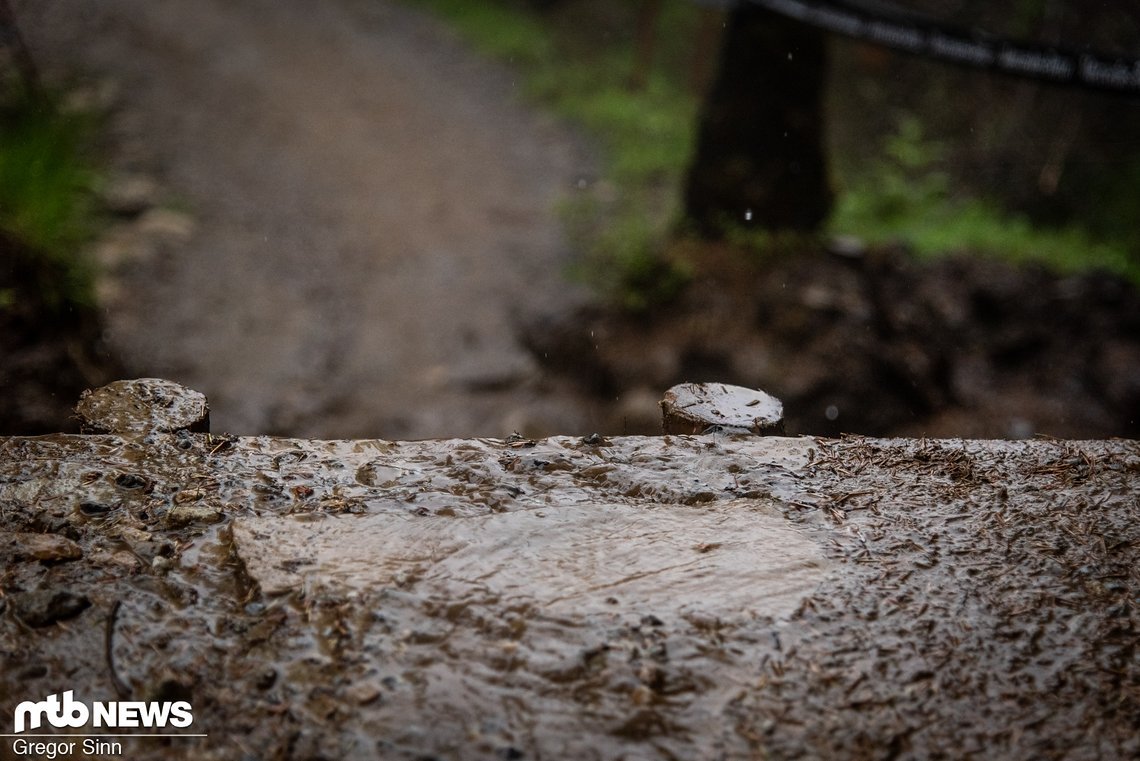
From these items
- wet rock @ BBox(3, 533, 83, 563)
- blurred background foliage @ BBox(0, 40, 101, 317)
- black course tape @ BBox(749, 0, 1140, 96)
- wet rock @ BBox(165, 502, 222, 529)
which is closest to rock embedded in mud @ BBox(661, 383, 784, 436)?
wet rock @ BBox(165, 502, 222, 529)

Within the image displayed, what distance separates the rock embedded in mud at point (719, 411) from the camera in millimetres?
2262

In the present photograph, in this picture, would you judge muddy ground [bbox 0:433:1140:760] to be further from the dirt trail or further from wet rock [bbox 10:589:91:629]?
the dirt trail

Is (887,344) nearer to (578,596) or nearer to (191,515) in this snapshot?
(578,596)

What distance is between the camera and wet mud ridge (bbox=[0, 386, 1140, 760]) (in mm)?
1410

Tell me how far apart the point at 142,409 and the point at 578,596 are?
4.23 ft

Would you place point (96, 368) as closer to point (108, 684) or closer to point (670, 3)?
point (108, 684)

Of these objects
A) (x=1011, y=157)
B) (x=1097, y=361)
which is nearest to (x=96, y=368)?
(x=1097, y=361)

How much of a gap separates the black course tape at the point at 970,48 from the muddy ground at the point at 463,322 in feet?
5.39

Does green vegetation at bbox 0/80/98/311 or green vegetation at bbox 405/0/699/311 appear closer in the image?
green vegetation at bbox 0/80/98/311

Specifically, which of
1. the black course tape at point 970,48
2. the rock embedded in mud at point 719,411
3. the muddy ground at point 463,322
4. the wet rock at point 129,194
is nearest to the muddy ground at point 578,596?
the rock embedded in mud at point 719,411

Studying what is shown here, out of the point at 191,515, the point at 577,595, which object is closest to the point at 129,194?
the point at 191,515

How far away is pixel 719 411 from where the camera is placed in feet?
7.54

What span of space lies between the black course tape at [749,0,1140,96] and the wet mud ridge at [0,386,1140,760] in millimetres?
3395

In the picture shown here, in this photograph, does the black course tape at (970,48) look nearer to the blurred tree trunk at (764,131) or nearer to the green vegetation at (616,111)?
the blurred tree trunk at (764,131)
